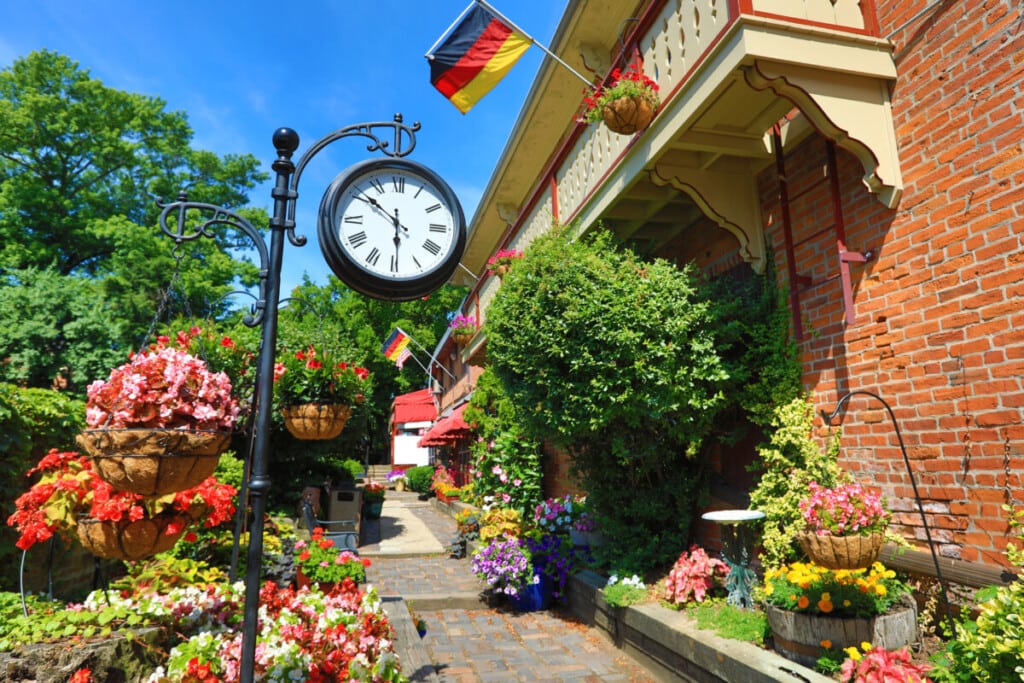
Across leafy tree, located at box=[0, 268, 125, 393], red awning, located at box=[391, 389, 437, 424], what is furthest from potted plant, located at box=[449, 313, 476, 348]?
red awning, located at box=[391, 389, 437, 424]

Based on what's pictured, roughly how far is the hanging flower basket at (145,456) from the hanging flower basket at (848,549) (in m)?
3.56

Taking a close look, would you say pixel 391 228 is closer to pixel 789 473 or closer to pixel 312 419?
pixel 312 419

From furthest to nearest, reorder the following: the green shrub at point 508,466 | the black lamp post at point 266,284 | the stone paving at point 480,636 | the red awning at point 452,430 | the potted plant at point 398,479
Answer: the potted plant at point 398,479
the red awning at point 452,430
the green shrub at point 508,466
the stone paving at point 480,636
the black lamp post at point 266,284

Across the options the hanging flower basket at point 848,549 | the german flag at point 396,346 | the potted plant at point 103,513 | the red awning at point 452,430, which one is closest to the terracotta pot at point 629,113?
the hanging flower basket at point 848,549

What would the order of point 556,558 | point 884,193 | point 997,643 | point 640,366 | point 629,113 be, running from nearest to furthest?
point 997,643
point 884,193
point 640,366
point 629,113
point 556,558

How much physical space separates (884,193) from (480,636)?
568 cm

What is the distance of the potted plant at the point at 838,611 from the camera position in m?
3.58

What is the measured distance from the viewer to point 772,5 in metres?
4.11

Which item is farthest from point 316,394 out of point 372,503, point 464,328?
point 372,503

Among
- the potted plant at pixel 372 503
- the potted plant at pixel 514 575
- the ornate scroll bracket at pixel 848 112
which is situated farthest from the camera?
A: the potted plant at pixel 372 503

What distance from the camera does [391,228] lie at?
9.46ft

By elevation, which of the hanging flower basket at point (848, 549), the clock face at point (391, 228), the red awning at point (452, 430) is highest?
the clock face at point (391, 228)

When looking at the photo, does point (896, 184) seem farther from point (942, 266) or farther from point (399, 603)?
point (399, 603)

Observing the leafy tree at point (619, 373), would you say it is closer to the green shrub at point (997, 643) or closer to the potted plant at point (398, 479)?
the green shrub at point (997, 643)
